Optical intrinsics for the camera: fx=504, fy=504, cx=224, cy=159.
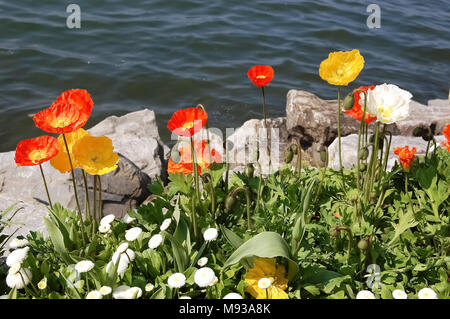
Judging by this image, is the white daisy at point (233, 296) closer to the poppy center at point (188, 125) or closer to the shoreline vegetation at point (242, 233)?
the shoreline vegetation at point (242, 233)

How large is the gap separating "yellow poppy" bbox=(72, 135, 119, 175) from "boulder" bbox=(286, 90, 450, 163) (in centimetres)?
313

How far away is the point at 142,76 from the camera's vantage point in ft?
21.8

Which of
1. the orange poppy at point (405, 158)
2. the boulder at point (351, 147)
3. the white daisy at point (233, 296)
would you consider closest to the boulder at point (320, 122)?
the boulder at point (351, 147)

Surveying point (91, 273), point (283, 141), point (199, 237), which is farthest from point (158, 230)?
point (283, 141)

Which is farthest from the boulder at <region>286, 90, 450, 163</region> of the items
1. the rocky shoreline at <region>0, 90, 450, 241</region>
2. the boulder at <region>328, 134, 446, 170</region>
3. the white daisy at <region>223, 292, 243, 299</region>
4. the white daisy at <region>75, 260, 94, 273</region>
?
the white daisy at <region>75, 260, 94, 273</region>

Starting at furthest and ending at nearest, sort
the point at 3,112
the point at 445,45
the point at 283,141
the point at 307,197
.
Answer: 1. the point at 445,45
2. the point at 3,112
3. the point at 283,141
4. the point at 307,197

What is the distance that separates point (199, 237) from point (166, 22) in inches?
267

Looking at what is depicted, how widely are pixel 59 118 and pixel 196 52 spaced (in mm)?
5758

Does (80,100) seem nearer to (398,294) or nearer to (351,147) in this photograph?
(398,294)

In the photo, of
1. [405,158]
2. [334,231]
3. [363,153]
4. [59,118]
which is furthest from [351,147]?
[59,118]

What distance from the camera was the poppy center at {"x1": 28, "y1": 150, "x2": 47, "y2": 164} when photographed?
1.76 metres

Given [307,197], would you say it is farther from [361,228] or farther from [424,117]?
[424,117]

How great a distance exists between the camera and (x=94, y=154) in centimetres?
176

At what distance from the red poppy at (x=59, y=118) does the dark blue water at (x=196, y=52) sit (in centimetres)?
382
